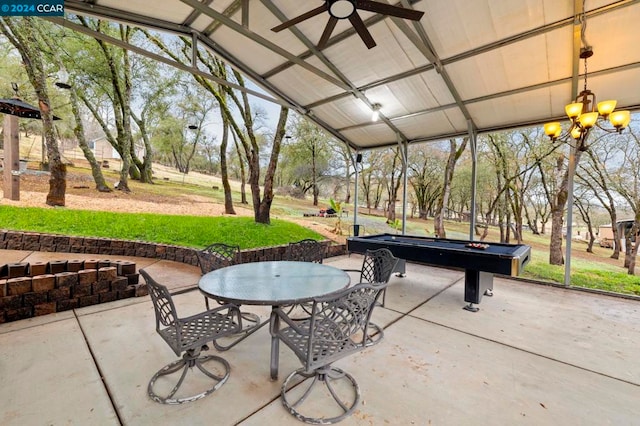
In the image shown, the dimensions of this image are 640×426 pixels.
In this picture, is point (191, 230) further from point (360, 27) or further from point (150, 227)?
point (360, 27)

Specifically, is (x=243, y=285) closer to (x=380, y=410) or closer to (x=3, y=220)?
(x=380, y=410)

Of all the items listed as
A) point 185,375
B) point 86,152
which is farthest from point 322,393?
point 86,152

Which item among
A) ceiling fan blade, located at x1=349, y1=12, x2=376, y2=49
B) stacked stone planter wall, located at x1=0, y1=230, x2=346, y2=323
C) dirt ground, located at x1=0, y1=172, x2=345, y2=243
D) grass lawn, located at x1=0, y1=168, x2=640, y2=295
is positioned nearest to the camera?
ceiling fan blade, located at x1=349, y1=12, x2=376, y2=49

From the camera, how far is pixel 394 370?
2141 mm

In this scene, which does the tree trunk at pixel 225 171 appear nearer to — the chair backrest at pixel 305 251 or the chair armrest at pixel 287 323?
the chair backrest at pixel 305 251

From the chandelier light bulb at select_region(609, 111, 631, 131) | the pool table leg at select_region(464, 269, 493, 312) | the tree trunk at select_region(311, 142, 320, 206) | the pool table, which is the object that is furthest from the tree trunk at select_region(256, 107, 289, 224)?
the chandelier light bulb at select_region(609, 111, 631, 131)

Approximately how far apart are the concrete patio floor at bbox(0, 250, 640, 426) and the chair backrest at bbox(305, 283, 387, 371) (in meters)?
0.42

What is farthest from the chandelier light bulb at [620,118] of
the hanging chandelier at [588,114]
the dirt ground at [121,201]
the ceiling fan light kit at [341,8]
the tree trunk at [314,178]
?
the tree trunk at [314,178]

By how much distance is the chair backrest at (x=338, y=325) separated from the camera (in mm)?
1565

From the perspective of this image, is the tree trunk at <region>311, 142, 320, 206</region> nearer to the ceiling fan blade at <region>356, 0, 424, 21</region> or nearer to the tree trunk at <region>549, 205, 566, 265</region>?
the tree trunk at <region>549, 205, 566, 265</region>

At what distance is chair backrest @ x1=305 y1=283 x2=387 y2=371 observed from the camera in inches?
61.6

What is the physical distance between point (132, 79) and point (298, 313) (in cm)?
1026

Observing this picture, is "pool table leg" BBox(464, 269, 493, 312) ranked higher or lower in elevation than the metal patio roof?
lower

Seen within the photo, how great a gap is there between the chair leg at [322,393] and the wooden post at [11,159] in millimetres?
7573
